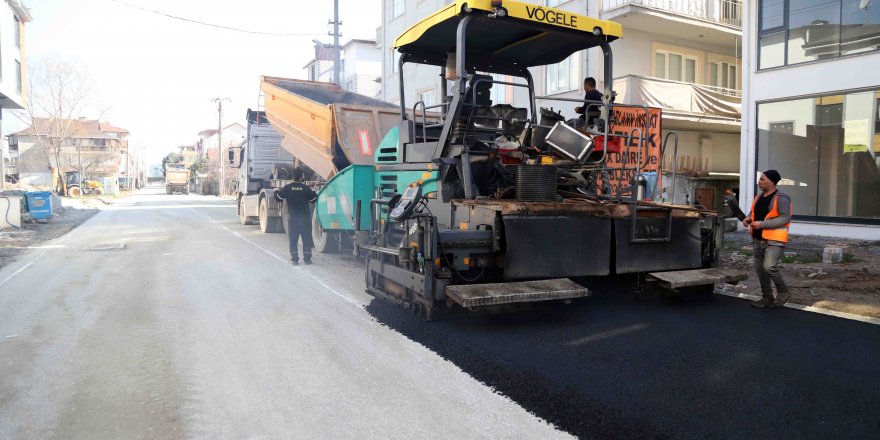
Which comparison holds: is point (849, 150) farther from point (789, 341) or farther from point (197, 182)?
point (197, 182)

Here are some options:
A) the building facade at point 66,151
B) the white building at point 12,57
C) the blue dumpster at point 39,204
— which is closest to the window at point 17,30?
the white building at point 12,57

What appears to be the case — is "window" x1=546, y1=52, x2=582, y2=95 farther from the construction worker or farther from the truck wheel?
the construction worker

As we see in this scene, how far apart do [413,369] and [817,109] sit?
1189cm

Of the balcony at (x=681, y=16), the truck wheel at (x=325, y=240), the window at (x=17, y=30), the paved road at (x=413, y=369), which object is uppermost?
the window at (x=17, y=30)

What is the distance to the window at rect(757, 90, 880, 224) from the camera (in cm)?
1159

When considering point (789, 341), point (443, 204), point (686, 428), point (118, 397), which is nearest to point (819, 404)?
point (686, 428)

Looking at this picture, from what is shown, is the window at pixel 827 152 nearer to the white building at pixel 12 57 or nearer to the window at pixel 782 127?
the window at pixel 782 127

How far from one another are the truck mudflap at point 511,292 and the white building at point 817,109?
30.2 feet

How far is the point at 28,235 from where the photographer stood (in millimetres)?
14281

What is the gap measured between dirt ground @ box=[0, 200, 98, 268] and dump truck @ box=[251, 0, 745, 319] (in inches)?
305

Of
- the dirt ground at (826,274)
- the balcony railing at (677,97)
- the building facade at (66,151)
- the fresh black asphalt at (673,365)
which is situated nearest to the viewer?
the fresh black asphalt at (673,365)

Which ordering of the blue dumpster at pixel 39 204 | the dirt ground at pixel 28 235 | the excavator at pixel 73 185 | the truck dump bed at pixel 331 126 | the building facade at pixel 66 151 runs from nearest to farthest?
the truck dump bed at pixel 331 126, the dirt ground at pixel 28 235, the blue dumpster at pixel 39 204, the excavator at pixel 73 185, the building facade at pixel 66 151

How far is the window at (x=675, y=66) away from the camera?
17.5 m

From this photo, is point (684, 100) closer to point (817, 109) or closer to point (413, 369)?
point (817, 109)
